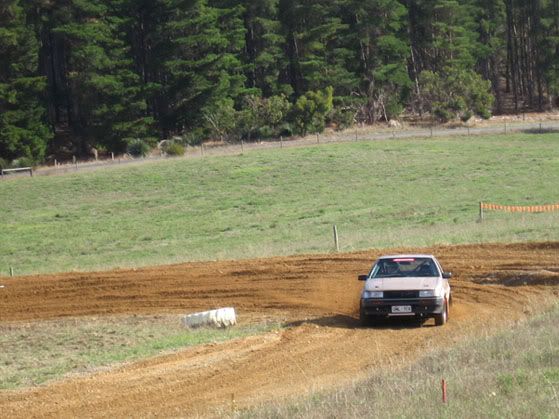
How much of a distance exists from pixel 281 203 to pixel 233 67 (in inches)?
1556

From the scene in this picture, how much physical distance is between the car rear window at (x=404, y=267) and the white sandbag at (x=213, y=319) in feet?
10.0

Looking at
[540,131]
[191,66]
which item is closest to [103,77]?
[191,66]

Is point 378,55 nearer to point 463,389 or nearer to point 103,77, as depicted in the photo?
point 103,77

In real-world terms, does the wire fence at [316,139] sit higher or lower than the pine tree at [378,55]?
lower

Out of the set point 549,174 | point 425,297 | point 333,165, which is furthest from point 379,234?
point 333,165

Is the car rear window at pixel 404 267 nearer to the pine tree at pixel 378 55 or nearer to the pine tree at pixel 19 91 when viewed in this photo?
the pine tree at pixel 19 91

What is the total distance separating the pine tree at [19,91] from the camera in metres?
79.5

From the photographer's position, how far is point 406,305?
19.0m

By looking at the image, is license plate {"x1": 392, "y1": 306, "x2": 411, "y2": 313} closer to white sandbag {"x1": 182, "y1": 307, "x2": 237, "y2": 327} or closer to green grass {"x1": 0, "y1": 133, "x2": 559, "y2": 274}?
white sandbag {"x1": 182, "y1": 307, "x2": 237, "y2": 327}

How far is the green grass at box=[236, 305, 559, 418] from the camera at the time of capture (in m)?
9.79

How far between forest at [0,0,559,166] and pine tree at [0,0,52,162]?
11cm

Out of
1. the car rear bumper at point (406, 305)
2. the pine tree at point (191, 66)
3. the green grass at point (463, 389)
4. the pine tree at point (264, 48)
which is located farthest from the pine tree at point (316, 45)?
the green grass at point (463, 389)

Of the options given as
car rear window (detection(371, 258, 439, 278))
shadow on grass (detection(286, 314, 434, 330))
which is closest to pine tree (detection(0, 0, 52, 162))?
shadow on grass (detection(286, 314, 434, 330))

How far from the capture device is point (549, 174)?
59125 millimetres
